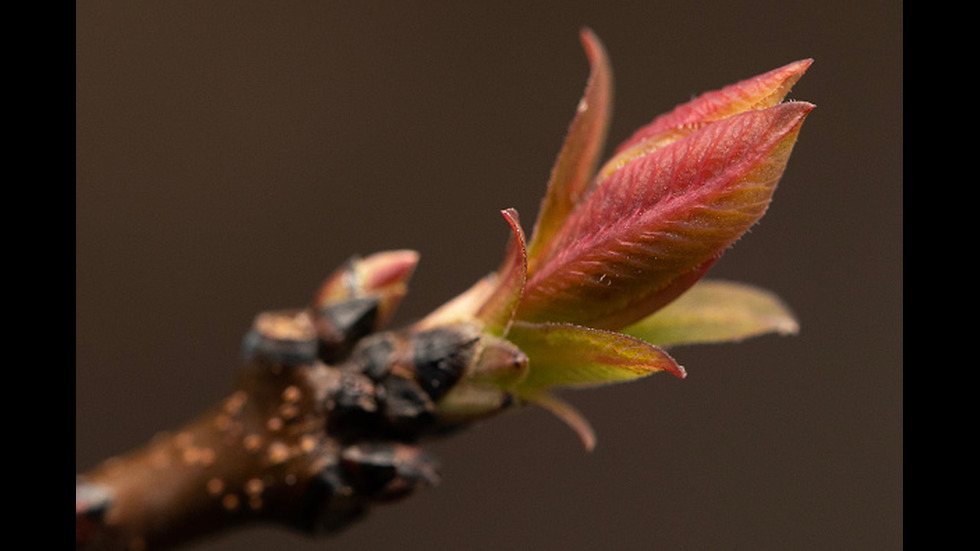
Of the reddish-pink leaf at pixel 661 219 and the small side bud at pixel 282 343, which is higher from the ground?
the reddish-pink leaf at pixel 661 219

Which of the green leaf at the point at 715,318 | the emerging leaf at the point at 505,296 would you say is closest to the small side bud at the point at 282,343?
the emerging leaf at the point at 505,296

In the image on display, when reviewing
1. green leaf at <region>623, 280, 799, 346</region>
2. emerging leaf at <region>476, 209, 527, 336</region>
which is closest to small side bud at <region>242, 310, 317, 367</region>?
emerging leaf at <region>476, 209, 527, 336</region>

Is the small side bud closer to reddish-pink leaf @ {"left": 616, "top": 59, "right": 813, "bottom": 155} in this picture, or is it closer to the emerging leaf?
the emerging leaf

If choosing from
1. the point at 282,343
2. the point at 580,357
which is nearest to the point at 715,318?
the point at 580,357

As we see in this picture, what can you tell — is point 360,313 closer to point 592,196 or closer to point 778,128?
point 592,196

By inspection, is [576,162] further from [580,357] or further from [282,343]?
[282,343]

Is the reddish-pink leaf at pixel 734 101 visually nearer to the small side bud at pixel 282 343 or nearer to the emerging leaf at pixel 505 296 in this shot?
the emerging leaf at pixel 505 296
